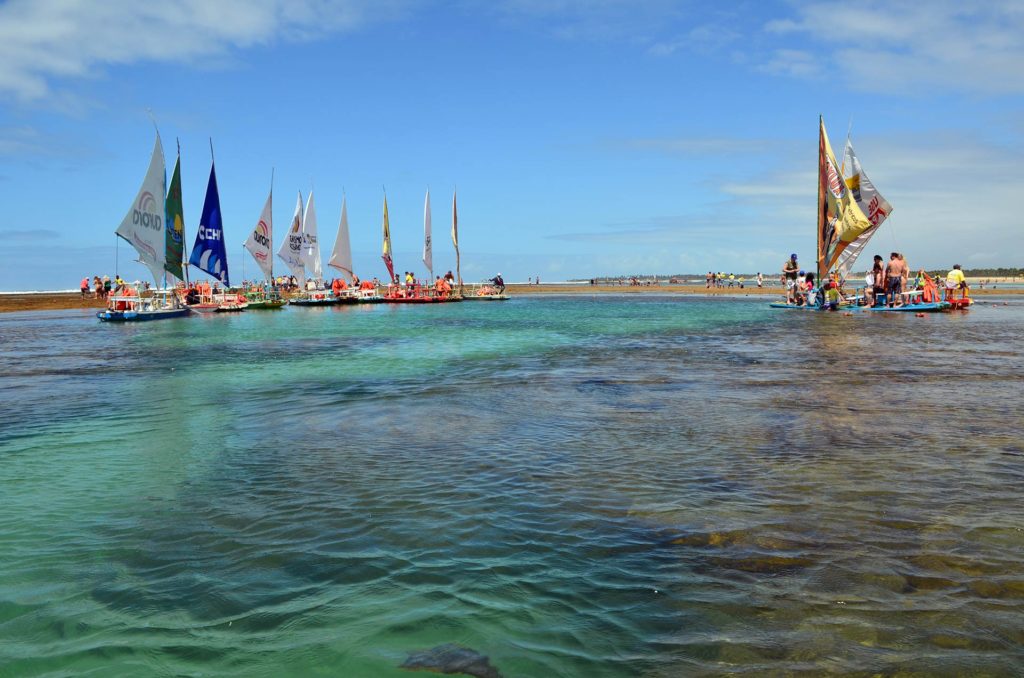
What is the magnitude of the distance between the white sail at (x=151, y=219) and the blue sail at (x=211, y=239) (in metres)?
4.90

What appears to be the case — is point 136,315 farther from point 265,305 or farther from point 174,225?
point 265,305

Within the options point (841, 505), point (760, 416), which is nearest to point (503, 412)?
point (760, 416)

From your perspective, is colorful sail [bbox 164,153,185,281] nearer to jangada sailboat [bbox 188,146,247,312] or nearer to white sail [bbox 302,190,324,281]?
jangada sailboat [bbox 188,146,247,312]

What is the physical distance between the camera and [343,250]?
200 ft

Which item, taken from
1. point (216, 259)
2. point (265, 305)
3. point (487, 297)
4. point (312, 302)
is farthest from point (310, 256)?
point (487, 297)

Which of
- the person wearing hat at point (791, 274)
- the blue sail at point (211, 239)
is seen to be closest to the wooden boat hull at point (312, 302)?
the blue sail at point (211, 239)

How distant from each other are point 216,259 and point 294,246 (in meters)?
13.0

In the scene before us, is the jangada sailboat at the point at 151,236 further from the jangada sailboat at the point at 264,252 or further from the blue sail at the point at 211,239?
the jangada sailboat at the point at 264,252

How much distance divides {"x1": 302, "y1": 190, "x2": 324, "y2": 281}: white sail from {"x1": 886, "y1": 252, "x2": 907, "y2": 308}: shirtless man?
4162 centimetres

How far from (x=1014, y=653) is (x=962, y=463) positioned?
4110 millimetres

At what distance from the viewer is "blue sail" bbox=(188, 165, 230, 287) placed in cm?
4338

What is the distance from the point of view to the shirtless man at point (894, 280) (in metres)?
33.9

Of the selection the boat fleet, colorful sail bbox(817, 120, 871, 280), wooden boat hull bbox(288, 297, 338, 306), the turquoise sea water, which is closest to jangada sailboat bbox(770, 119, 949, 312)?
colorful sail bbox(817, 120, 871, 280)

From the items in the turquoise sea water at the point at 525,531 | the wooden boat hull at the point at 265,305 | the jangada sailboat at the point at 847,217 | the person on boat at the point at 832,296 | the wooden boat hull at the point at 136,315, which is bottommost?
the turquoise sea water at the point at 525,531
